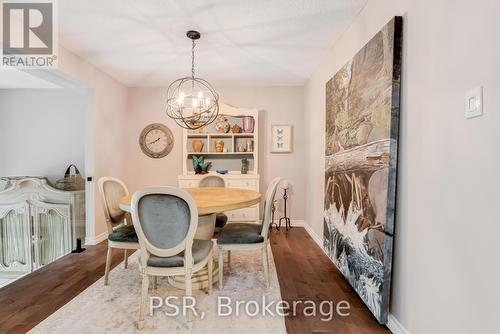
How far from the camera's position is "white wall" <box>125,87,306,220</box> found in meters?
4.73

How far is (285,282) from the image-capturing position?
2.49 m

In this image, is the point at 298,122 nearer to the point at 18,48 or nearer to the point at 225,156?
the point at 225,156

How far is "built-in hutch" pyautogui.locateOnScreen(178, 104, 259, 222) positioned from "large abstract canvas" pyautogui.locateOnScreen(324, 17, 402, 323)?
6.16 feet

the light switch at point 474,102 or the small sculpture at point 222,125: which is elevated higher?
the small sculpture at point 222,125

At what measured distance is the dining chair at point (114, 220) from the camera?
7.52 feet

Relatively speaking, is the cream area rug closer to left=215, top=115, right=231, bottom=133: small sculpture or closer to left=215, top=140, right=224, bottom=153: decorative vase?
left=215, top=140, right=224, bottom=153: decorative vase

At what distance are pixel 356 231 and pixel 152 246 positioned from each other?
158 cm

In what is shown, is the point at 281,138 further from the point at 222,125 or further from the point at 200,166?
the point at 200,166

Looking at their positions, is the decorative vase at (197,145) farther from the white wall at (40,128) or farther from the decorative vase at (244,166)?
the white wall at (40,128)

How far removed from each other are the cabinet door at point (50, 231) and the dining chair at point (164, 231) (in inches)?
110

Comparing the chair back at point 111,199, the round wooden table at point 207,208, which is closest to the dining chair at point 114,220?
the chair back at point 111,199

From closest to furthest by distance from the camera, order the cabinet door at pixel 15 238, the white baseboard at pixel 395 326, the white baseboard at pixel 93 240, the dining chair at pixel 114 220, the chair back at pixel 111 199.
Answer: the white baseboard at pixel 395 326, the dining chair at pixel 114 220, the chair back at pixel 111 199, the white baseboard at pixel 93 240, the cabinet door at pixel 15 238

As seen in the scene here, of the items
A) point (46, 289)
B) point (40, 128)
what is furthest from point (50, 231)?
point (46, 289)

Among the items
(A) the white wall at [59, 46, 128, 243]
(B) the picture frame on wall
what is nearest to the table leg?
(A) the white wall at [59, 46, 128, 243]
